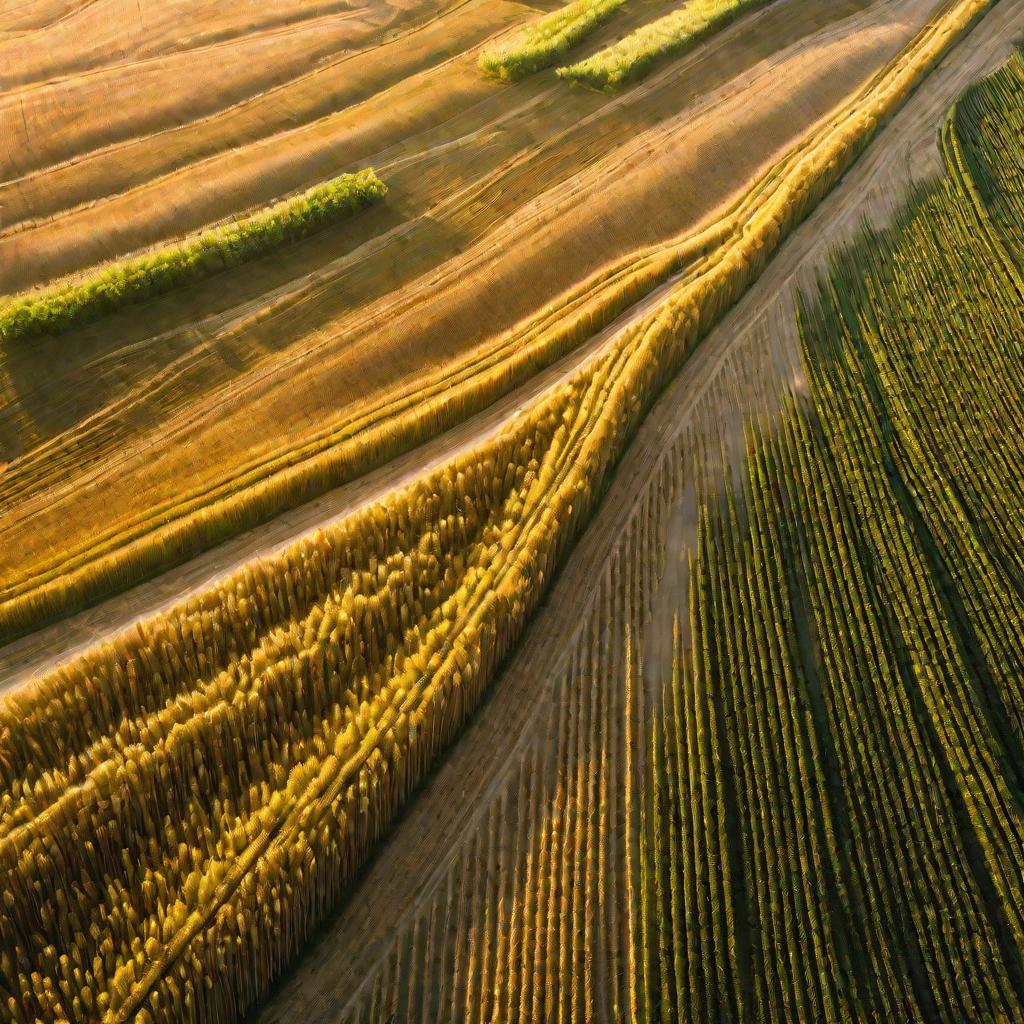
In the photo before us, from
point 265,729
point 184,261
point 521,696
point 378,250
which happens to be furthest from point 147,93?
point 521,696

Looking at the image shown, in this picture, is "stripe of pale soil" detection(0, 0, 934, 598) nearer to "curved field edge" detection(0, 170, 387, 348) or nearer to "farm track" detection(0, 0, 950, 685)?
"farm track" detection(0, 0, 950, 685)

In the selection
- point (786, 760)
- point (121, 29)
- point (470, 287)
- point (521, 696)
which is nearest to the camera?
point (786, 760)

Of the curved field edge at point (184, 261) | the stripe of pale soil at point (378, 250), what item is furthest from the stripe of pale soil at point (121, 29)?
the curved field edge at point (184, 261)

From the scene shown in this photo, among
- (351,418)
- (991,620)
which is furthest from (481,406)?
(991,620)

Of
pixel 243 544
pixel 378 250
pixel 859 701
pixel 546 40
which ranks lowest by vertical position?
pixel 859 701

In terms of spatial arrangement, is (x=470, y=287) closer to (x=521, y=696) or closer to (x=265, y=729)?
(x=521, y=696)

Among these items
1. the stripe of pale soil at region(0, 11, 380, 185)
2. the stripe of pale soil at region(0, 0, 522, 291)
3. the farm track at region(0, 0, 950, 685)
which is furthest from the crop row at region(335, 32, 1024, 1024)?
the stripe of pale soil at region(0, 11, 380, 185)

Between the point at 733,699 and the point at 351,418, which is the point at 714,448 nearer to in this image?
the point at 733,699
